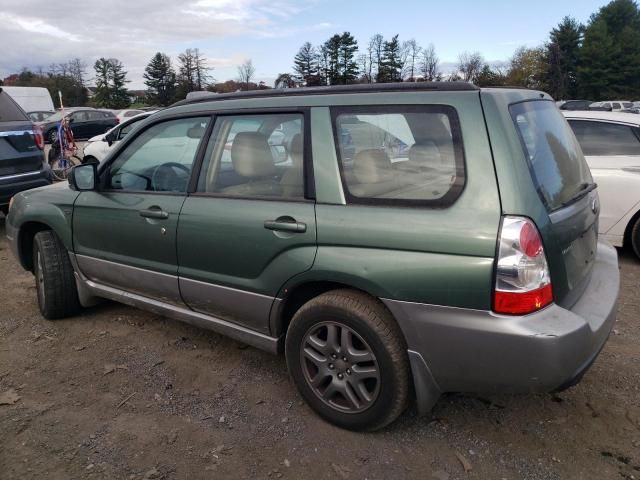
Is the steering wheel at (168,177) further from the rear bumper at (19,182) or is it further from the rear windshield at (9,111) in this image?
the rear windshield at (9,111)

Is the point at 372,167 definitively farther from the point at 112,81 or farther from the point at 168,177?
the point at 112,81

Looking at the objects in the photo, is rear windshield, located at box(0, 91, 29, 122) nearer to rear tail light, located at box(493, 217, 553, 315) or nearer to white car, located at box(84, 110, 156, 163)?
white car, located at box(84, 110, 156, 163)

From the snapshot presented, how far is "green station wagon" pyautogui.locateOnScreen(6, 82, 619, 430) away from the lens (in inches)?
84.7

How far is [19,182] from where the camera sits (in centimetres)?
670

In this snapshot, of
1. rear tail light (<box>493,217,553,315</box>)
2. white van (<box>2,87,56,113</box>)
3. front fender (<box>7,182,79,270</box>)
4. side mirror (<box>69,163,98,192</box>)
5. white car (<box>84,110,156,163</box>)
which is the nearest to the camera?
rear tail light (<box>493,217,553,315</box>)

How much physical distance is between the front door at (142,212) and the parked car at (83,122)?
2073 cm

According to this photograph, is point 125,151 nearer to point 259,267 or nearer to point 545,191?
point 259,267

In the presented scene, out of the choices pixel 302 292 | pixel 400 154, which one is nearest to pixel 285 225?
pixel 302 292

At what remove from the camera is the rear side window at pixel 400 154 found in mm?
2299

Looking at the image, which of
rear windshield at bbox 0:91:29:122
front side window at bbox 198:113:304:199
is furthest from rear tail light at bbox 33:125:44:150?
front side window at bbox 198:113:304:199

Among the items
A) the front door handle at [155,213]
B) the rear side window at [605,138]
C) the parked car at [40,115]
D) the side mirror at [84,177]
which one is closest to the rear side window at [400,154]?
the front door handle at [155,213]

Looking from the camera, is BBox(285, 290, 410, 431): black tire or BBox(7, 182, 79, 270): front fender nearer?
BBox(285, 290, 410, 431): black tire

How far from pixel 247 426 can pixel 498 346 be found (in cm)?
143

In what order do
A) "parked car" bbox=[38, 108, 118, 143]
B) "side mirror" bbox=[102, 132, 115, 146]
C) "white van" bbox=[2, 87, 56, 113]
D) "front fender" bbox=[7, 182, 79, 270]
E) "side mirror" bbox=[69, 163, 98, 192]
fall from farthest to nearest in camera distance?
"white van" bbox=[2, 87, 56, 113] → "parked car" bbox=[38, 108, 118, 143] → "side mirror" bbox=[102, 132, 115, 146] → "front fender" bbox=[7, 182, 79, 270] → "side mirror" bbox=[69, 163, 98, 192]
